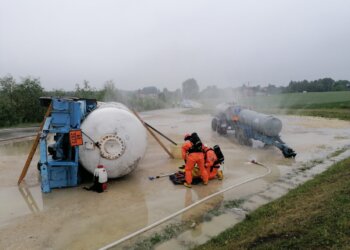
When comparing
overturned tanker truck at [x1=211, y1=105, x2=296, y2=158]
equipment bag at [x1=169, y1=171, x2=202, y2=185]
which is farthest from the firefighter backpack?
overturned tanker truck at [x1=211, y1=105, x2=296, y2=158]

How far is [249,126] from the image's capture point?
14.0 metres

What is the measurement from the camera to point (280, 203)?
6.38 m

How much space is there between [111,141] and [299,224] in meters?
4.90

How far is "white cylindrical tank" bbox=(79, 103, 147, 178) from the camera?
8.11 metres

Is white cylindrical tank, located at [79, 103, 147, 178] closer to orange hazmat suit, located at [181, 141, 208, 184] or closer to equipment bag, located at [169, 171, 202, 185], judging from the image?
equipment bag, located at [169, 171, 202, 185]

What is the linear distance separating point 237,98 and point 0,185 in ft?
68.2

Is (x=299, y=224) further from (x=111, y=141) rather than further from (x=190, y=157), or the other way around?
(x=111, y=141)

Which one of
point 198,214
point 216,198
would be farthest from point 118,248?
point 216,198

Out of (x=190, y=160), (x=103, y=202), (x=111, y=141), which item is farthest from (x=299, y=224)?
(x=111, y=141)

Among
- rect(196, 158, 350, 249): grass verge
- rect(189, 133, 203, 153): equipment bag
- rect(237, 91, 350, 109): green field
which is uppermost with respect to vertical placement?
rect(237, 91, 350, 109): green field

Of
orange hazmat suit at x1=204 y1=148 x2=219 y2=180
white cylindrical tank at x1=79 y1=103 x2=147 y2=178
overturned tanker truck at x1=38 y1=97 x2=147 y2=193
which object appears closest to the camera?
overturned tanker truck at x1=38 y1=97 x2=147 y2=193

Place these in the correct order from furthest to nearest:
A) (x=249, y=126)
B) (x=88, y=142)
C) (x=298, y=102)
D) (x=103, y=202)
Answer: (x=298, y=102) < (x=249, y=126) < (x=88, y=142) < (x=103, y=202)

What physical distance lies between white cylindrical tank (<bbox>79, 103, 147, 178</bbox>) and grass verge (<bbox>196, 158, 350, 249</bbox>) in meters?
3.63

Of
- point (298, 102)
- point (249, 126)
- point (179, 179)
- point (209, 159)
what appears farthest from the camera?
point (298, 102)
